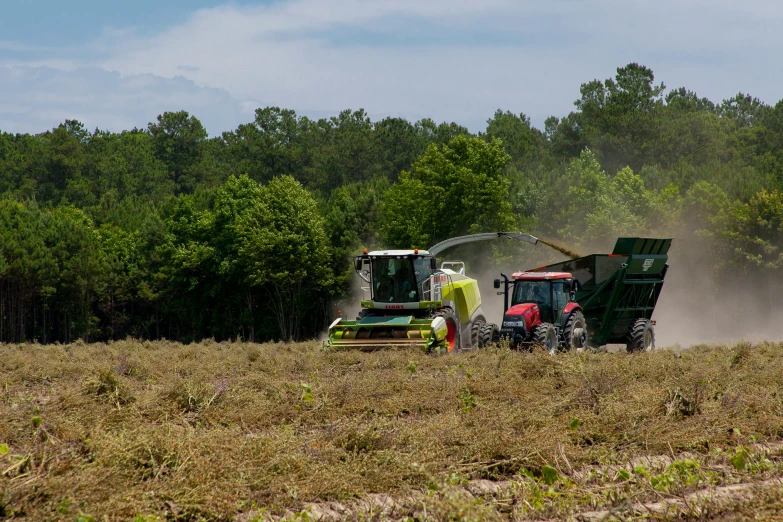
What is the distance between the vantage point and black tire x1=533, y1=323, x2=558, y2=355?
56.4 ft

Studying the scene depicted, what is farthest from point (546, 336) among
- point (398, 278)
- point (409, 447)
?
point (409, 447)

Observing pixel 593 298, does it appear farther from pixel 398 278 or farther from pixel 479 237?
pixel 479 237

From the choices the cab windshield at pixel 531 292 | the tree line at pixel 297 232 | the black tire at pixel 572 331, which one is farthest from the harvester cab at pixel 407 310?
the tree line at pixel 297 232

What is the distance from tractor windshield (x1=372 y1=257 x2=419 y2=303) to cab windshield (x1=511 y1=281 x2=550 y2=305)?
2707mm

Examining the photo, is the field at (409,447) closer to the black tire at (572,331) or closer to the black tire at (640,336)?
the black tire at (572,331)

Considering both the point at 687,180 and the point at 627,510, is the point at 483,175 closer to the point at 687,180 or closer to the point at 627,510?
the point at 687,180

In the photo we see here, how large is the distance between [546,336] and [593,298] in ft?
13.0

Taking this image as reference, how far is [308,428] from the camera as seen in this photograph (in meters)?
A: 9.90

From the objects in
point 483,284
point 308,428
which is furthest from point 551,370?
point 483,284

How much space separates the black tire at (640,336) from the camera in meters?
21.2

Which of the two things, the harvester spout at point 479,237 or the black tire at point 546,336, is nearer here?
the black tire at point 546,336

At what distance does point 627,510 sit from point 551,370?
6.90 meters

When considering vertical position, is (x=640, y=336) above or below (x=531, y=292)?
below

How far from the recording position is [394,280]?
21.2m
